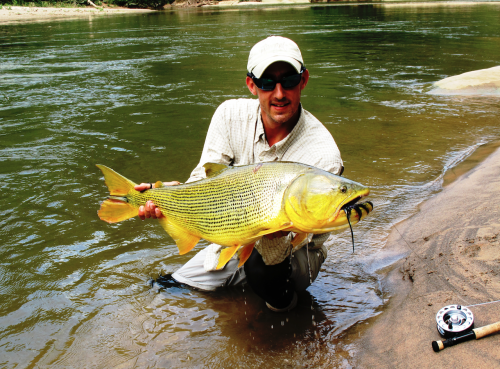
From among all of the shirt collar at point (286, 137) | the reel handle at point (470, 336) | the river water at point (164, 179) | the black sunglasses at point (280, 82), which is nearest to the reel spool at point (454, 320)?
the reel handle at point (470, 336)

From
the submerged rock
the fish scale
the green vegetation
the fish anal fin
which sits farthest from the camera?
the green vegetation

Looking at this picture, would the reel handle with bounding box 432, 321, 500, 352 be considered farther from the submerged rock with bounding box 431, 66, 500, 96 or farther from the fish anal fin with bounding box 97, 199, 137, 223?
the submerged rock with bounding box 431, 66, 500, 96

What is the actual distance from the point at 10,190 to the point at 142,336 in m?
3.61

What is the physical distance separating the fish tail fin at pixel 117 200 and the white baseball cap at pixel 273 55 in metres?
1.11

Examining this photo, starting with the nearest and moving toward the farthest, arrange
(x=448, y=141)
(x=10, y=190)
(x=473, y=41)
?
(x=10, y=190) < (x=448, y=141) < (x=473, y=41)

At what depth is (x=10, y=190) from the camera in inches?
226

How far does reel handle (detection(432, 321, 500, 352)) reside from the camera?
2326 millimetres

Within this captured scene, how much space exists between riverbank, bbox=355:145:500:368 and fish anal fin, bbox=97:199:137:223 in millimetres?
1753

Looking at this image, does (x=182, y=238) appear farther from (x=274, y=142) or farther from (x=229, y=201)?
(x=274, y=142)

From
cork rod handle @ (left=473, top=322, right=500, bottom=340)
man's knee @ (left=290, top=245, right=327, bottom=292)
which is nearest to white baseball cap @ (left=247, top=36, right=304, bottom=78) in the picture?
man's knee @ (left=290, top=245, right=327, bottom=292)

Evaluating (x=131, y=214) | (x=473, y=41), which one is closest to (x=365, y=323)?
(x=131, y=214)

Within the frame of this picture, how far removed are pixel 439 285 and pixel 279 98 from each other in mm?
1693

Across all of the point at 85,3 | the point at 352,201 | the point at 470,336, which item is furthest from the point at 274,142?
the point at 85,3

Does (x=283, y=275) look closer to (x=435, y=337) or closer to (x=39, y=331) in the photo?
(x=435, y=337)
